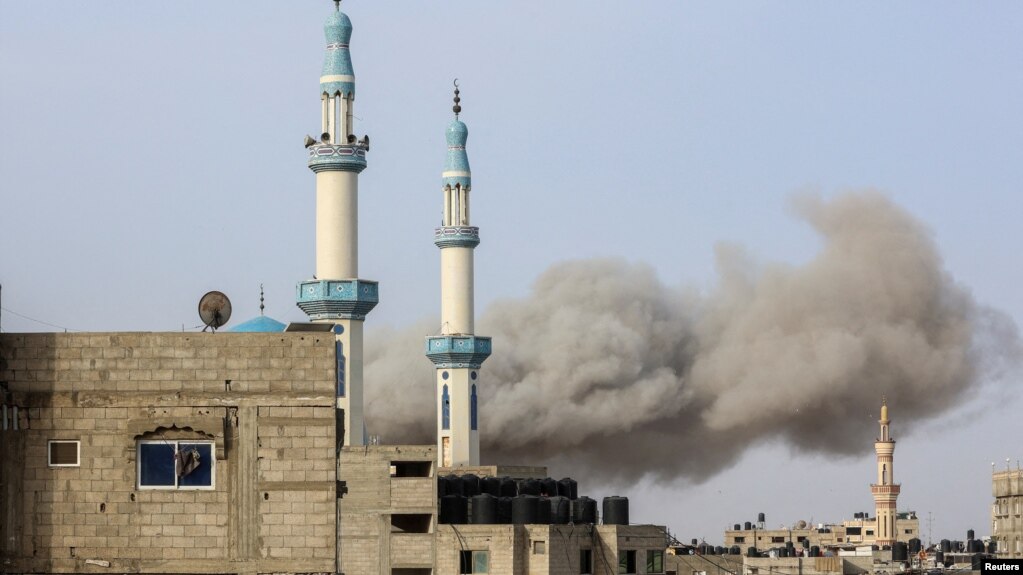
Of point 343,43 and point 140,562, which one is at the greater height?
point 343,43

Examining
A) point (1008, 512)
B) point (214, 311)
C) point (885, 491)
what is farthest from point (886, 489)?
point (214, 311)

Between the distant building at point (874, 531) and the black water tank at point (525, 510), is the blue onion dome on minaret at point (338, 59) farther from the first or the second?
the distant building at point (874, 531)

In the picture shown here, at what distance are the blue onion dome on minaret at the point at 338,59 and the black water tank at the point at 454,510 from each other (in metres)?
17.6

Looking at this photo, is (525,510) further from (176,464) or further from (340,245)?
(176,464)

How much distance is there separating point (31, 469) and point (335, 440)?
5293 mm

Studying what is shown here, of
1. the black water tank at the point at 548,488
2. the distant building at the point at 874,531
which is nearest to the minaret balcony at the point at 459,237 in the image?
the black water tank at the point at 548,488

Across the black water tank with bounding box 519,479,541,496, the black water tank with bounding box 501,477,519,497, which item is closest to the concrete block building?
the black water tank with bounding box 501,477,519,497

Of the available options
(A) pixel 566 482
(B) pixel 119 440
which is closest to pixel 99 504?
(B) pixel 119 440

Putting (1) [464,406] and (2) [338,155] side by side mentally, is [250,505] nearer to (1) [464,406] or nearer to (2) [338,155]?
(2) [338,155]

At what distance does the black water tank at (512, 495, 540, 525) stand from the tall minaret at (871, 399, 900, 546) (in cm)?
7827

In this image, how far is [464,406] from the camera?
323 ft

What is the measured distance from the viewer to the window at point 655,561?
80438mm

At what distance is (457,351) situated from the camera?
9731 cm

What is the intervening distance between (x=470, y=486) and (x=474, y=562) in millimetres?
5510
